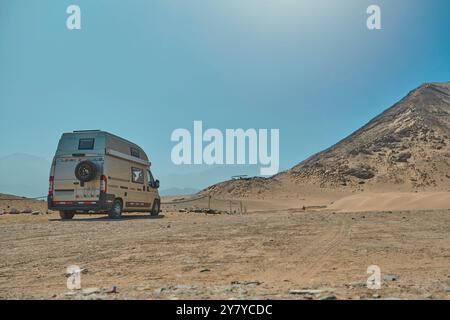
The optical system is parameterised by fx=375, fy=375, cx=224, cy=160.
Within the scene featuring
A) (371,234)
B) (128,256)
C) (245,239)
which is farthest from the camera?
(371,234)

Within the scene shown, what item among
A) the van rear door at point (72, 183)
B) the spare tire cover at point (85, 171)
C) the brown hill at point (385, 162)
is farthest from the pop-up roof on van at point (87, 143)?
the brown hill at point (385, 162)

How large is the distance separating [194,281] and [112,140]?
13.9 metres

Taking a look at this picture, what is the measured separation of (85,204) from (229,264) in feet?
40.6

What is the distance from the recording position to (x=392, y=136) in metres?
79.2

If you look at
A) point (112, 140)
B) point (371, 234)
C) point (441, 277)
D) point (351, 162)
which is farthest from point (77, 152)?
point (351, 162)

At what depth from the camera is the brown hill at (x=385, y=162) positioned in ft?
208

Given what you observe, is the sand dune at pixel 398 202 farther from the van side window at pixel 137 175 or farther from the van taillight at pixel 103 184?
the van taillight at pixel 103 184

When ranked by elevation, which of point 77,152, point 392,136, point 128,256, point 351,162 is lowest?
point 128,256

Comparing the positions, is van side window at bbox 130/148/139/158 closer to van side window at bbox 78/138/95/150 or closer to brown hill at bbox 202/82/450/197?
van side window at bbox 78/138/95/150

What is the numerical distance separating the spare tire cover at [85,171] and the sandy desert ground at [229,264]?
6044mm

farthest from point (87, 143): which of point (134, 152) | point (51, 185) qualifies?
point (134, 152)
